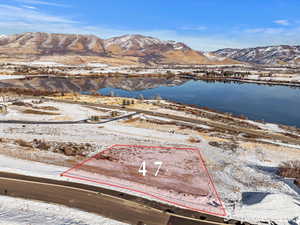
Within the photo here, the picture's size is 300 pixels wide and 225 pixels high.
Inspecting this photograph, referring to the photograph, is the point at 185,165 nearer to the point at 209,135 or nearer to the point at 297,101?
the point at 209,135

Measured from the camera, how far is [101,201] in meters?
14.7

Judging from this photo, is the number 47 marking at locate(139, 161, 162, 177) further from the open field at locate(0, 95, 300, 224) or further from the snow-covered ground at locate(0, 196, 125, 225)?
the snow-covered ground at locate(0, 196, 125, 225)

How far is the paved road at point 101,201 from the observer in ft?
43.6

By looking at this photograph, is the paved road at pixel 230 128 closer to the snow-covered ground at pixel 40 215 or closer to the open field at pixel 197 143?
the open field at pixel 197 143

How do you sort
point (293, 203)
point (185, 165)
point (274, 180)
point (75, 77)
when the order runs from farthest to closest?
point (75, 77)
point (185, 165)
point (274, 180)
point (293, 203)

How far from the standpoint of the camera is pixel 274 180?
18984mm

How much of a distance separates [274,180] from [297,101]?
6115 centimetres

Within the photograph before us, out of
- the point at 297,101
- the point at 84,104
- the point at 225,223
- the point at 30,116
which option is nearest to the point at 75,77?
the point at 84,104

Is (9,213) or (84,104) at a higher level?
(84,104)

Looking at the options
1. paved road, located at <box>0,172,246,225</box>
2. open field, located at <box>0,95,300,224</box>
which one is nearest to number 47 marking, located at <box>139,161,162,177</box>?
open field, located at <box>0,95,300,224</box>

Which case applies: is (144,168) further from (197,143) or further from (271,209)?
(271,209)

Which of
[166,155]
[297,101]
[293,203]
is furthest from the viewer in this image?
[297,101]

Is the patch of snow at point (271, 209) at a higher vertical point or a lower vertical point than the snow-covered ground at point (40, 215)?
higher

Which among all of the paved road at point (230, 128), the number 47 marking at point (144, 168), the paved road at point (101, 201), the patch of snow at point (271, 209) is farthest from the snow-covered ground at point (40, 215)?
the paved road at point (230, 128)
